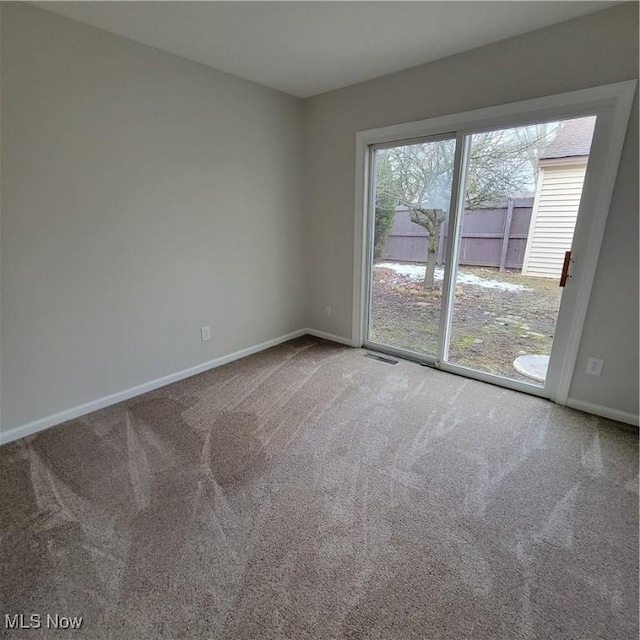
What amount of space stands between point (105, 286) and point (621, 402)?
3.53m

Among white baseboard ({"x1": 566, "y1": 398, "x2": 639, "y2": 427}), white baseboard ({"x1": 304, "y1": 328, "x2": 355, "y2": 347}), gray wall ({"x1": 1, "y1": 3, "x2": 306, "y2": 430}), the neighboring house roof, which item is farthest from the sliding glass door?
gray wall ({"x1": 1, "y1": 3, "x2": 306, "y2": 430})

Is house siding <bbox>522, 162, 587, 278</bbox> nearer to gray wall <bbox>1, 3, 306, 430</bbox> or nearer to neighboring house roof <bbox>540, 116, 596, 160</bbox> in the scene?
neighboring house roof <bbox>540, 116, 596, 160</bbox>

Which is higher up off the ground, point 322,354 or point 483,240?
point 483,240

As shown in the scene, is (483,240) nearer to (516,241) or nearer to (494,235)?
(494,235)

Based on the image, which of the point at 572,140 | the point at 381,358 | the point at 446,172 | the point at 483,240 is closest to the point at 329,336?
the point at 381,358

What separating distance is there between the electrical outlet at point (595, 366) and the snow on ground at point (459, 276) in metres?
0.63

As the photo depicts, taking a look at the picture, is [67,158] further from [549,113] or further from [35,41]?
[549,113]

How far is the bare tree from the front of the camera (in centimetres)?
241

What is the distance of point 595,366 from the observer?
2.33m

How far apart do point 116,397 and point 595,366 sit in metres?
3.36

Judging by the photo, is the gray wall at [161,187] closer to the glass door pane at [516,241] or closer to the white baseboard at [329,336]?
the glass door pane at [516,241]

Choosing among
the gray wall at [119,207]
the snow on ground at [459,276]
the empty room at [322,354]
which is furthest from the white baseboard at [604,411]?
the gray wall at [119,207]

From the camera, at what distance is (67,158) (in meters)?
2.06

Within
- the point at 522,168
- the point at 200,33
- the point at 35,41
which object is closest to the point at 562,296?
the point at 522,168
